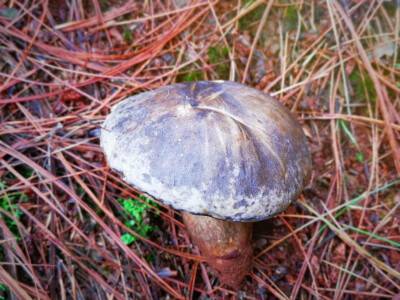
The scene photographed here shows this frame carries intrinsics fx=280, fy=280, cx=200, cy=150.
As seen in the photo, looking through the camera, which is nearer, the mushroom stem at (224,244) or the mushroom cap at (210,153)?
the mushroom cap at (210,153)

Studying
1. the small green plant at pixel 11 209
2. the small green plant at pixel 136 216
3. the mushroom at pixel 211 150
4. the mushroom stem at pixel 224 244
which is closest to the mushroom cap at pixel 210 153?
the mushroom at pixel 211 150

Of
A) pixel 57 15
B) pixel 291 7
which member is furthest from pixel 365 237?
pixel 57 15

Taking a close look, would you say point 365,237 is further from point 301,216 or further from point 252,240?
point 252,240

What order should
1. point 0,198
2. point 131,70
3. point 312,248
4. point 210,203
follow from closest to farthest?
1. point 210,203
2. point 0,198
3. point 312,248
4. point 131,70

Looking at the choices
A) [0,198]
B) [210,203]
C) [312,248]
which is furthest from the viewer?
[312,248]

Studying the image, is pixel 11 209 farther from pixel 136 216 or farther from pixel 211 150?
pixel 211 150

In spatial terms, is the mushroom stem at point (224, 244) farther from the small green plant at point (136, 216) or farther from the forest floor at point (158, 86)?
the small green plant at point (136, 216)

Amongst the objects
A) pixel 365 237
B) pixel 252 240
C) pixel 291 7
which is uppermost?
pixel 291 7

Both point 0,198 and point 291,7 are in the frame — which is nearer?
point 0,198

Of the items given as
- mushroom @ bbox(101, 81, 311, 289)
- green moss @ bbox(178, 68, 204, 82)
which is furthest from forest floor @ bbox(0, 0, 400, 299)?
mushroom @ bbox(101, 81, 311, 289)
